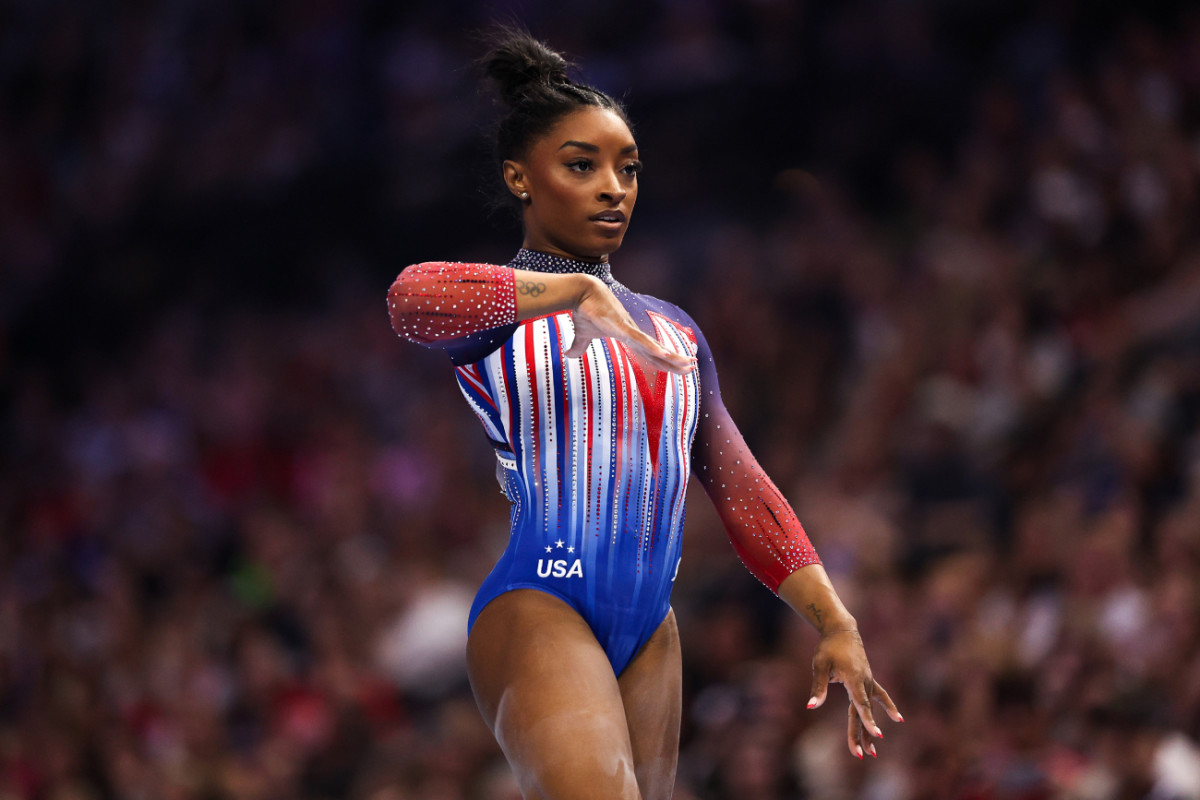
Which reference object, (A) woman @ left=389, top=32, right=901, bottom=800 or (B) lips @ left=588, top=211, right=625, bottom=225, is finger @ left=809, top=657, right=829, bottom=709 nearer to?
(A) woman @ left=389, top=32, right=901, bottom=800

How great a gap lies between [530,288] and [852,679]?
1.05 metres

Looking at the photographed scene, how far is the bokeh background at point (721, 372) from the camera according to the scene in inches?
216

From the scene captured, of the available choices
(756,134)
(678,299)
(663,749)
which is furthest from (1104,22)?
(663,749)

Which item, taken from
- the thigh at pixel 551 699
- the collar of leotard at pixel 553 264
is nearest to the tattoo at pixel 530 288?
the collar of leotard at pixel 553 264

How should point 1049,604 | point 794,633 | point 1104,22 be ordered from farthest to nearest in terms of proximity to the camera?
point 1104,22, point 794,633, point 1049,604

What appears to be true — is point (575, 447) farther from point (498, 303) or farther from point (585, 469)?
point (498, 303)

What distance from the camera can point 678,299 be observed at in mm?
8016

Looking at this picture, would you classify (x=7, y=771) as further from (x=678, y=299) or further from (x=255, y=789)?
(x=678, y=299)

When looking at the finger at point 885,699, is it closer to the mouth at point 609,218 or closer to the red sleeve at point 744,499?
the red sleeve at point 744,499

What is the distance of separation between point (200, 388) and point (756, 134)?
171 inches

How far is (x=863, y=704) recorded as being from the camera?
2.77 m

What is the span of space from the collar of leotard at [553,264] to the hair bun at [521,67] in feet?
1.18

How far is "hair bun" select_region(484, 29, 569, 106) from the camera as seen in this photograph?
311cm

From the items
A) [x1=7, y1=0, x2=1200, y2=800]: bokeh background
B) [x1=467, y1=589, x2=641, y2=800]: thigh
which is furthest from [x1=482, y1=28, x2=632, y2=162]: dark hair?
[x1=467, y1=589, x2=641, y2=800]: thigh
